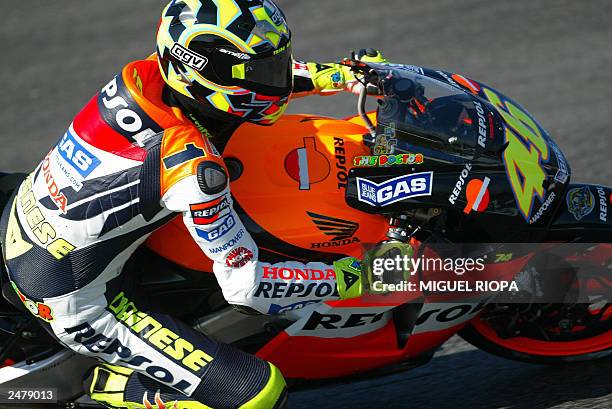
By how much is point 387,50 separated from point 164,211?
5510mm

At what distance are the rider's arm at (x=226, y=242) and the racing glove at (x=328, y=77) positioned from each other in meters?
1.05

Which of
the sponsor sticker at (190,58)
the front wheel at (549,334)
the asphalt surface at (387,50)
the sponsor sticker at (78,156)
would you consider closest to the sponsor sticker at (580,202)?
the front wheel at (549,334)

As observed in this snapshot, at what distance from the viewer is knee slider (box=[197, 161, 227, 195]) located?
363 cm

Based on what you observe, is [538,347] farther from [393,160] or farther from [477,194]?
[393,160]

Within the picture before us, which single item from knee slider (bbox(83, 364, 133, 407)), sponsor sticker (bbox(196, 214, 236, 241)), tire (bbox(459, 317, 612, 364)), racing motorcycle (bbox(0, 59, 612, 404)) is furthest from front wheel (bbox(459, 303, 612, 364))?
knee slider (bbox(83, 364, 133, 407))

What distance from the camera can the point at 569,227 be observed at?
166 inches

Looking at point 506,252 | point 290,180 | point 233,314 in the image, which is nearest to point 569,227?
point 506,252

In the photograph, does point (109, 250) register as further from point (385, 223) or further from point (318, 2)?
point (318, 2)

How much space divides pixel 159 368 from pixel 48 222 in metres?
0.75

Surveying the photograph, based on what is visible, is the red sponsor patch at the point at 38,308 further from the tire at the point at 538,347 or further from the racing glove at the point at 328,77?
the tire at the point at 538,347

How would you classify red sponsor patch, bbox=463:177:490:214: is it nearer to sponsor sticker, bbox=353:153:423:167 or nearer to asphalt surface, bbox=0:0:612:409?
sponsor sticker, bbox=353:153:423:167

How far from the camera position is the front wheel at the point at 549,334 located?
4719 millimetres

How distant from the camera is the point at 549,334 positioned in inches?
189

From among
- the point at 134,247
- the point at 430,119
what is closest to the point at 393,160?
the point at 430,119
